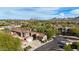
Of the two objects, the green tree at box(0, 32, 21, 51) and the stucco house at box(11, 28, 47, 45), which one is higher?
the stucco house at box(11, 28, 47, 45)

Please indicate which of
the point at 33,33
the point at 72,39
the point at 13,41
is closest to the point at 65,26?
the point at 72,39

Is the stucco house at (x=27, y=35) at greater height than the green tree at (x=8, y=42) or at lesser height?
greater

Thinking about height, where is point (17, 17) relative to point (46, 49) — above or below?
above

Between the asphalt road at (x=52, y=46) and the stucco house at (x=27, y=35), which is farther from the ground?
the stucco house at (x=27, y=35)

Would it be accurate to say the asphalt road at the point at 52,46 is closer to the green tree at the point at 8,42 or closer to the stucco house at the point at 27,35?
the stucco house at the point at 27,35

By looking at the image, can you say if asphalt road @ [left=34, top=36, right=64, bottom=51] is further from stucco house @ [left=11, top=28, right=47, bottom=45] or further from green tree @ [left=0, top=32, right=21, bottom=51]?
green tree @ [left=0, top=32, right=21, bottom=51]

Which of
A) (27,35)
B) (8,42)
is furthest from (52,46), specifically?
(8,42)

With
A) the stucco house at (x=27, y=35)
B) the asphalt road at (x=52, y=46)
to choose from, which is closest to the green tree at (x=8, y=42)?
the stucco house at (x=27, y=35)

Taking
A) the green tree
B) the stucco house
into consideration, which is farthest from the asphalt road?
the green tree

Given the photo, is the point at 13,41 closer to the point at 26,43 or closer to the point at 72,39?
the point at 26,43
